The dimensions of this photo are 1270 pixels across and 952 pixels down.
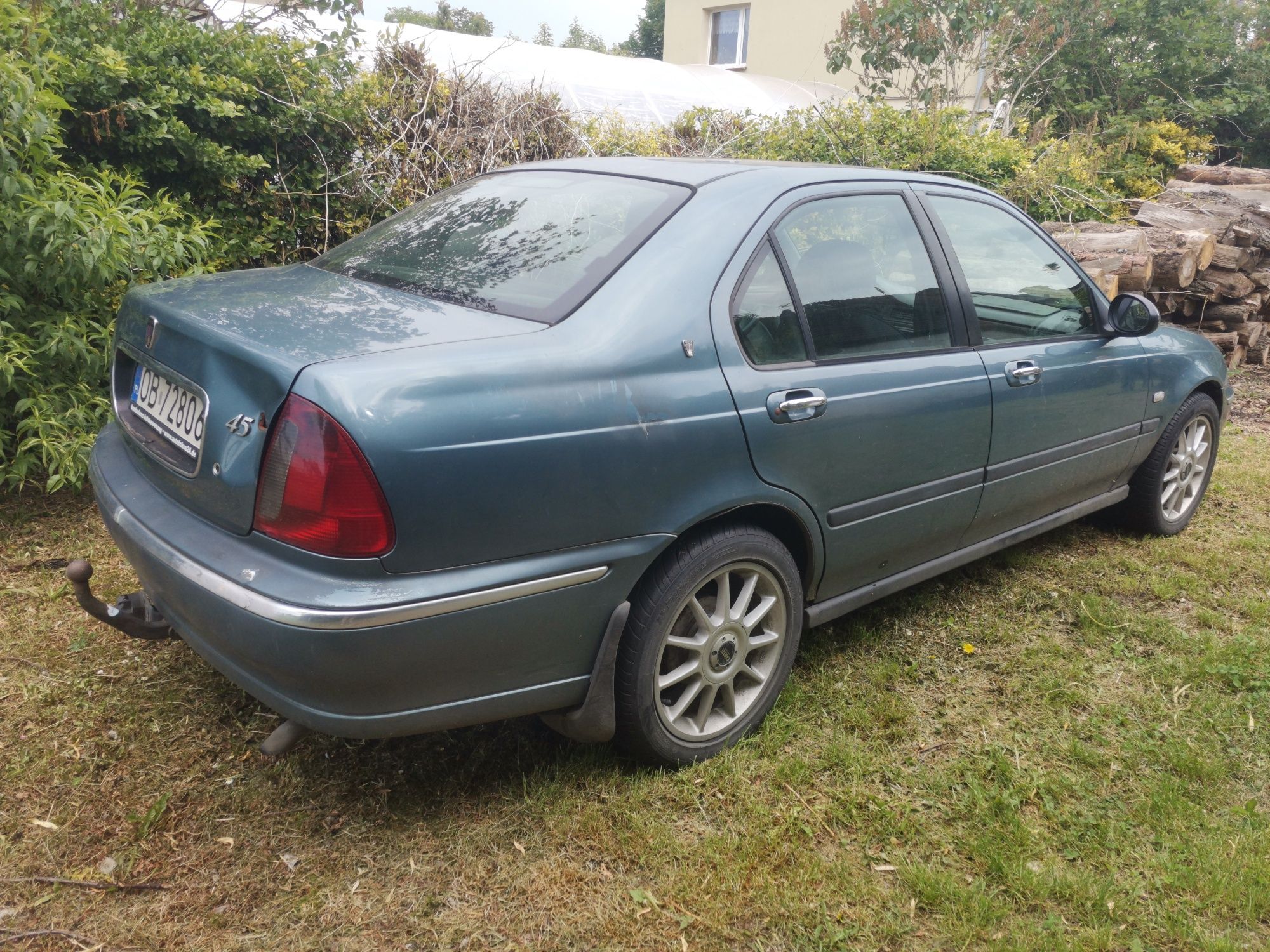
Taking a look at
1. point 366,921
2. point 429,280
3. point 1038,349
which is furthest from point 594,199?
point 366,921

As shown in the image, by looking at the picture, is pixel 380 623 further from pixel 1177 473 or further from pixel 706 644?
pixel 1177 473

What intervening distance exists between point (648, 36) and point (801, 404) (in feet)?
142

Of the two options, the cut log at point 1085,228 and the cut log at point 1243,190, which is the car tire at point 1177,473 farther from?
the cut log at point 1243,190

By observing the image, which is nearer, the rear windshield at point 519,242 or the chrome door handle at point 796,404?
the rear windshield at point 519,242

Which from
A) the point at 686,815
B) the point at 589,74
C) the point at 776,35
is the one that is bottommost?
the point at 686,815

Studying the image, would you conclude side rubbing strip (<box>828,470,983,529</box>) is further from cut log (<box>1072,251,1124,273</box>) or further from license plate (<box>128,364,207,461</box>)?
cut log (<box>1072,251,1124,273</box>)

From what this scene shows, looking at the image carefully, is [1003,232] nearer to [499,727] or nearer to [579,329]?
[579,329]

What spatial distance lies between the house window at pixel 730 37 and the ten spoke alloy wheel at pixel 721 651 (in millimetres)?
21194

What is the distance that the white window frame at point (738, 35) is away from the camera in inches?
850

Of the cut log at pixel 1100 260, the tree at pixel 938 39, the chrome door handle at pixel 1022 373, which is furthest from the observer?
the tree at pixel 938 39

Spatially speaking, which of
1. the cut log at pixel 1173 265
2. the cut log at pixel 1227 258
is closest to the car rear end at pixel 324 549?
the cut log at pixel 1173 265

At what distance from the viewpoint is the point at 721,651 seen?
2.60 meters

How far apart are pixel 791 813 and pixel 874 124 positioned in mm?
7201

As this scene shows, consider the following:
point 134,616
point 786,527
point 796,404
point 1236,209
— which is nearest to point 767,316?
point 796,404
